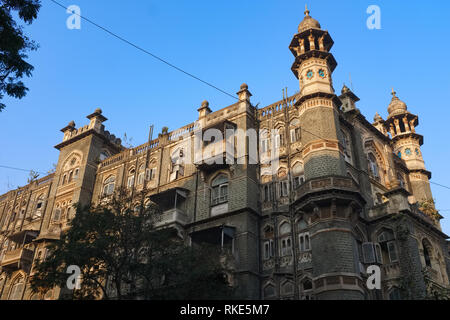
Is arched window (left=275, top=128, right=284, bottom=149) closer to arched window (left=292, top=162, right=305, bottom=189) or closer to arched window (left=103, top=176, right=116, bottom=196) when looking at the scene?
arched window (left=292, top=162, right=305, bottom=189)

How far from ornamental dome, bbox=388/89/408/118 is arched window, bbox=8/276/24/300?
101 feet

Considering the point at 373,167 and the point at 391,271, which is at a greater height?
the point at 373,167

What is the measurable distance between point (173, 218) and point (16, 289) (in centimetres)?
1523

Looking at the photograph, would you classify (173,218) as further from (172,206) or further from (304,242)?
(304,242)

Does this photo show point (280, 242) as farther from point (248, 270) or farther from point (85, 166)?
point (85, 166)

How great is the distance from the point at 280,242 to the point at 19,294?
2050 cm

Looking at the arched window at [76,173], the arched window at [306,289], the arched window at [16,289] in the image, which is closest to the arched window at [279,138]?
the arched window at [306,289]

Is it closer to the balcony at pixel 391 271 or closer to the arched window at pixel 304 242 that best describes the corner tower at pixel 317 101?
the arched window at pixel 304 242

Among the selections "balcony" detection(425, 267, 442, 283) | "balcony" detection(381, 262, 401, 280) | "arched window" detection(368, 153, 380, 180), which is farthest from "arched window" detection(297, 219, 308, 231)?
"arched window" detection(368, 153, 380, 180)

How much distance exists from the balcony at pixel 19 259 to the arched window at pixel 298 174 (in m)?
20.5

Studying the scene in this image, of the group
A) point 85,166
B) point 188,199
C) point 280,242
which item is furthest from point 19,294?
point 280,242

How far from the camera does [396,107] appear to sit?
124ft

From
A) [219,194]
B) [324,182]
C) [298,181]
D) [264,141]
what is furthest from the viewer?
[264,141]

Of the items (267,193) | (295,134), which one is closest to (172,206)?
(267,193)
